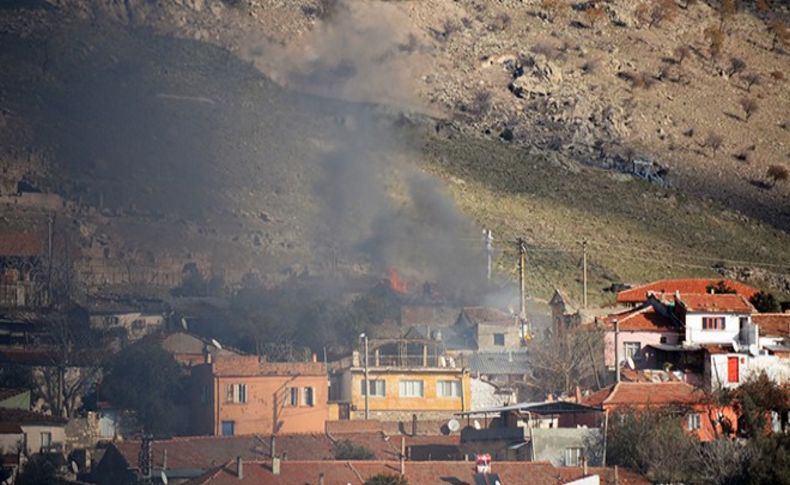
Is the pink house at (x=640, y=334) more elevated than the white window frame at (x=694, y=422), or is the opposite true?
the pink house at (x=640, y=334)

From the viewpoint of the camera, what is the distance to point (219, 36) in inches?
5546

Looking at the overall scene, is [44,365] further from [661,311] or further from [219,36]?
[219,36]

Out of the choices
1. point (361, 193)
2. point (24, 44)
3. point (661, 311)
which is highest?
point (24, 44)

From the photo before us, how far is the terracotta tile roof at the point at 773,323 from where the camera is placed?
87.3 m

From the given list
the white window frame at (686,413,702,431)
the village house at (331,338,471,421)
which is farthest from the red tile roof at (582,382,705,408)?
the village house at (331,338,471,421)

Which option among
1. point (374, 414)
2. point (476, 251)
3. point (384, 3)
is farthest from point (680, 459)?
point (384, 3)

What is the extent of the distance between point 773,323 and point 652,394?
12.0m

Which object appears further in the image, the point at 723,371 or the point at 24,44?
the point at 24,44

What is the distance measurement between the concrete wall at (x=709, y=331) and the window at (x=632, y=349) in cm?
140

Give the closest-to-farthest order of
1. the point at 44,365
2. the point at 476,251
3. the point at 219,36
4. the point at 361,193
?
the point at 44,365, the point at 476,251, the point at 361,193, the point at 219,36

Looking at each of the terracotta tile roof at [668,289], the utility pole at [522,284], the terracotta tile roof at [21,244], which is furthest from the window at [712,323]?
A: the terracotta tile roof at [21,244]

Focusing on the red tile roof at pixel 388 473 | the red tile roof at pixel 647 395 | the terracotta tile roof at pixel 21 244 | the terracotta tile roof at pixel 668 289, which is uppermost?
the terracotta tile roof at pixel 21 244

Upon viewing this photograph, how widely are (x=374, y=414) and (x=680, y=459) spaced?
57.1 ft

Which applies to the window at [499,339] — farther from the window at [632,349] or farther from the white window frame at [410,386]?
the window at [632,349]
